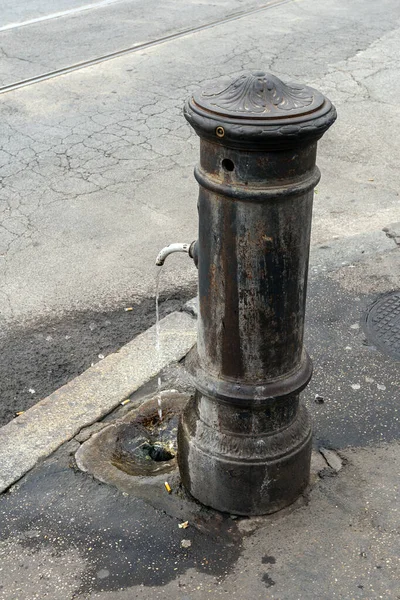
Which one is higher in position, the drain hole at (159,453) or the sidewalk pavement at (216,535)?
the sidewalk pavement at (216,535)

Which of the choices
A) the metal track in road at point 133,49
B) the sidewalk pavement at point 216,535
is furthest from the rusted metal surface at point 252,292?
the metal track in road at point 133,49

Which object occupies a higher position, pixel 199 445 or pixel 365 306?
pixel 199 445

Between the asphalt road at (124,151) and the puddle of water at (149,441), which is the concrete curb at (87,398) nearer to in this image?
the puddle of water at (149,441)

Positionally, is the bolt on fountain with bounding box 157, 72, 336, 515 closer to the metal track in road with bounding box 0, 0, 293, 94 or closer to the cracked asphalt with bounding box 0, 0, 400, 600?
the cracked asphalt with bounding box 0, 0, 400, 600

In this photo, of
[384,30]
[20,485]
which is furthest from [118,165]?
[384,30]

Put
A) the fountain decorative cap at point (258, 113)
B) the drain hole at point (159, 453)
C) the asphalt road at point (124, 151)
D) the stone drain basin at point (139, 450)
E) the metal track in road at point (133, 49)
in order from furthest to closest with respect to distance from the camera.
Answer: the metal track in road at point (133, 49) < the asphalt road at point (124, 151) < the drain hole at point (159, 453) < the stone drain basin at point (139, 450) < the fountain decorative cap at point (258, 113)

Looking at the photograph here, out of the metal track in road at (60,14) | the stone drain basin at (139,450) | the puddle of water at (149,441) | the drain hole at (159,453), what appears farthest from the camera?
the metal track in road at (60,14)

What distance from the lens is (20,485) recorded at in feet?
10.8

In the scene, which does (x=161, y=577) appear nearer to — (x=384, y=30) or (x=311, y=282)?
(x=311, y=282)

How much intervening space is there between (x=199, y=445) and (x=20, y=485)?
88 cm

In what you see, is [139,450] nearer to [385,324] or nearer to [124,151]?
[385,324]

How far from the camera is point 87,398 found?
3857mm

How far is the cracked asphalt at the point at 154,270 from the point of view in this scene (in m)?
2.87

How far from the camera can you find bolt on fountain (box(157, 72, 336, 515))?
245 centimetres
